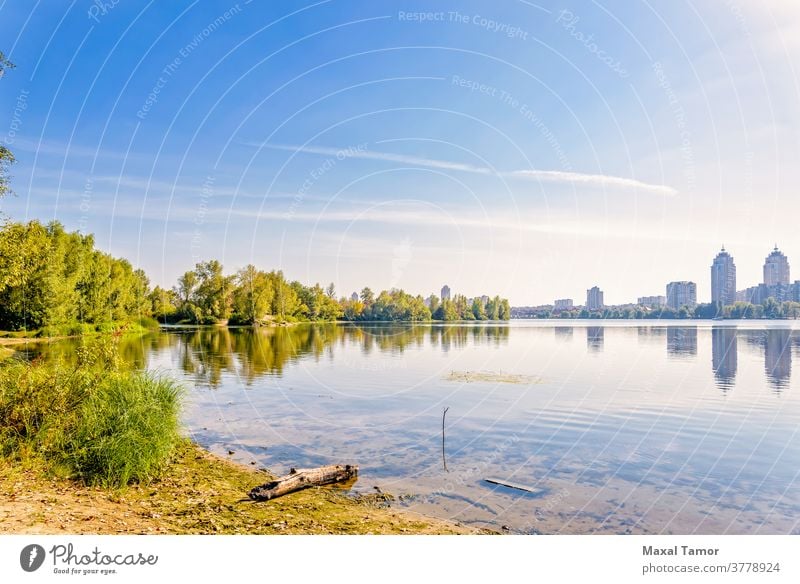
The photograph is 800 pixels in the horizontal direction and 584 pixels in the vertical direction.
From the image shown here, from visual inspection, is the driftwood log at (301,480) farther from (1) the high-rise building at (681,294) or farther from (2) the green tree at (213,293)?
(2) the green tree at (213,293)

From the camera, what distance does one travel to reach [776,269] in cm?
7125

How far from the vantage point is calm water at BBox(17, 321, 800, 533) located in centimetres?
1347

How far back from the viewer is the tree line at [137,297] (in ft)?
205

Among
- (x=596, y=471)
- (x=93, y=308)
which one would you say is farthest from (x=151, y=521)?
(x=93, y=308)

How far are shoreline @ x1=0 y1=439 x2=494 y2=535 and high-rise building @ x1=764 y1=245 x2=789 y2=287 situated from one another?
75947 mm

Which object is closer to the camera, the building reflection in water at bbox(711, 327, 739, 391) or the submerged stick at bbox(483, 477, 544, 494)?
the submerged stick at bbox(483, 477, 544, 494)

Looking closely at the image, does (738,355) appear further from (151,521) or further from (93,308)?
(93,308)

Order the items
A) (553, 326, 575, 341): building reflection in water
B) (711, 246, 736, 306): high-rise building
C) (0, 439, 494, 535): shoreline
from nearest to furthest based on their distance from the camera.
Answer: (0, 439, 494, 535): shoreline → (711, 246, 736, 306): high-rise building → (553, 326, 575, 341): building reflection in water

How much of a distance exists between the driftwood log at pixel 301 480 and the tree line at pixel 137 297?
15.0m

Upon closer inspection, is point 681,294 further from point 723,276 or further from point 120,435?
point 120,435

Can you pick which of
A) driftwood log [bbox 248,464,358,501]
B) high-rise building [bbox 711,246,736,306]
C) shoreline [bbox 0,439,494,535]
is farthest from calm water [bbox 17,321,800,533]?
high-rise building [bbox 711,246,736,306]

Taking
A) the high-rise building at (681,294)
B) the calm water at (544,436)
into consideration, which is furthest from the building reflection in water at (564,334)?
the calm water at (544,436)

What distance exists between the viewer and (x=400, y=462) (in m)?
16.9

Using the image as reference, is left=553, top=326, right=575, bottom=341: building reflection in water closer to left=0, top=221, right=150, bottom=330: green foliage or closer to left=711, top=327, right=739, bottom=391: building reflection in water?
left=711, top=327, right=739, bottom=391: building reflection in water
